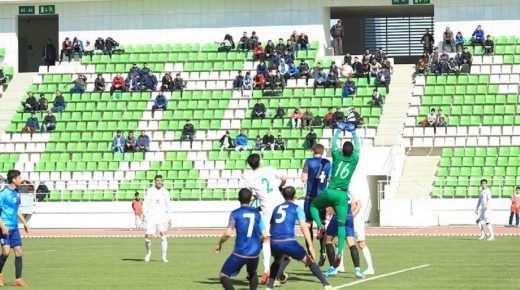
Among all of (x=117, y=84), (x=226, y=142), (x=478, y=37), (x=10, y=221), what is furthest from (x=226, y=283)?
(x=117, y=84)

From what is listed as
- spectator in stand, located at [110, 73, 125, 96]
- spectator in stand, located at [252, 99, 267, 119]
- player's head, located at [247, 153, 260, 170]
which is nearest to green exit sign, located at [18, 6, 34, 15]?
spectator in stand, located at [110, 73, 125, 96]

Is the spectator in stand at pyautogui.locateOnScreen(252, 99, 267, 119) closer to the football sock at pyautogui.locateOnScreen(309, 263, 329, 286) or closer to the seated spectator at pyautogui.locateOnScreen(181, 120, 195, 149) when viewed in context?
the seated spectator at pyautogui.locateOnScreen(181, 120, 195, 149)

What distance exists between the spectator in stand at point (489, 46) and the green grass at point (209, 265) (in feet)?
64.0

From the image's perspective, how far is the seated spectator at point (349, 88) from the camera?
5103 cm

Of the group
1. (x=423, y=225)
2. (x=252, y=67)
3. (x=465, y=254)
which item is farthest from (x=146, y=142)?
(x=465, y=254)

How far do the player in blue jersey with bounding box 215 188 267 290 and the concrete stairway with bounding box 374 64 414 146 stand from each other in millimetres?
31050

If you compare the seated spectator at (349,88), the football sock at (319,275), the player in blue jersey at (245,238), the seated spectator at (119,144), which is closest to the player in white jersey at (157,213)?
the football sock at (319,275)

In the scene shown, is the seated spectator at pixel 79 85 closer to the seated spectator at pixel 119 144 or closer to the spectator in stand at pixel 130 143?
the seated spectator at pixel 119 144

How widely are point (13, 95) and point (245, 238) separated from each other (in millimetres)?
41895

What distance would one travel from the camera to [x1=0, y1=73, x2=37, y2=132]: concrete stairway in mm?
55000

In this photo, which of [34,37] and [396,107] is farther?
[34,37]

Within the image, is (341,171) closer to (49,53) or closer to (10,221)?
(10,221)

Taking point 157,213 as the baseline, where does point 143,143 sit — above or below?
above

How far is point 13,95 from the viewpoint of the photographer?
56688 millimetres
